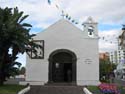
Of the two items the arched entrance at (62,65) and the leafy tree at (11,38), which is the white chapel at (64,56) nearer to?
the arched entrance at (62,65)

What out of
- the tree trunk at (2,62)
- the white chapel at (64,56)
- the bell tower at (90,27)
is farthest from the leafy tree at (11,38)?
the bell tower at (90,27)

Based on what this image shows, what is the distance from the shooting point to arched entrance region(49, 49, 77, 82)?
47519 millimetres

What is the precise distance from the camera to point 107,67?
3162 inches

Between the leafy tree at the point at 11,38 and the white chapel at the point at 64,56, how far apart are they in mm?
8571

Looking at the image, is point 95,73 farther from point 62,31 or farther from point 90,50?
point 62,31

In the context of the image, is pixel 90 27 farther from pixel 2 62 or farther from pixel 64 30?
pixel 2 62

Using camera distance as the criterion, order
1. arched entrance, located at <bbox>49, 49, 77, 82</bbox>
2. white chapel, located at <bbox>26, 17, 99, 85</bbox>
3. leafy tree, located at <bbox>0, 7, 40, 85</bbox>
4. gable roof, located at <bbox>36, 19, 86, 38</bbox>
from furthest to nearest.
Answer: gable roof, located at <bbox>36, 19, 86, 38</bbox> → arched entrance, located at <bbox>49, 49, 77, 82</bbox> → white chapel, located at <bbox>26, 17, 99, 85</bbox> → leafy tree, located at <bbox>0, 7, 40, 85</bbox>

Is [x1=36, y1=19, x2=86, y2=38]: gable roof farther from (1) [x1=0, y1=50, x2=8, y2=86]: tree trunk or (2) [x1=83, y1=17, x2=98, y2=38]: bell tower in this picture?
(1) [x1=0, y1=50, x2=8, y2=86]: tree trunk

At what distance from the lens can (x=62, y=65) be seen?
48.4m

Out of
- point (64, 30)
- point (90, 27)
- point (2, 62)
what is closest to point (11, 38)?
point (2, 62)

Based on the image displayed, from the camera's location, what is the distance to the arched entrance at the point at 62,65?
4752 cm

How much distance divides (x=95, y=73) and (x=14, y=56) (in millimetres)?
12040

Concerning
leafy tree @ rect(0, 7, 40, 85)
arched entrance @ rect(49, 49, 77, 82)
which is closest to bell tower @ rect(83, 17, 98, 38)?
arched entrance @ rect(49, 49, 77, 82)

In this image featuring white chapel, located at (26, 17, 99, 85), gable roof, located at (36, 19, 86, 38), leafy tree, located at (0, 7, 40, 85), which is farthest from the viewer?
gable roof, located at (36, 19, 86, 38)
